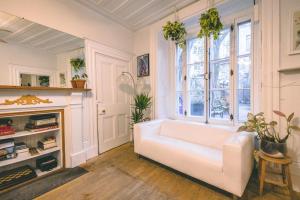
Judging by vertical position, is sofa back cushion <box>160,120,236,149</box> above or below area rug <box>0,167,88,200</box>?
above

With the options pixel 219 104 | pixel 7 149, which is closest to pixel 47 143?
pixel 7 149

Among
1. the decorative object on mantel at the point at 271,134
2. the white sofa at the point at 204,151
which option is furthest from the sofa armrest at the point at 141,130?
the decorative object on mantel at the point at 271,134

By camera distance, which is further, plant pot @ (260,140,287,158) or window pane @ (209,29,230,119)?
window pane @ (209,29,230,119)

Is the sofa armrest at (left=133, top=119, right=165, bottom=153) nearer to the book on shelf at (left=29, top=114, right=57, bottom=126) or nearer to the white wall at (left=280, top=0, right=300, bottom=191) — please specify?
the book on shelf at (left=29, top=114, right=57, bottom=126)

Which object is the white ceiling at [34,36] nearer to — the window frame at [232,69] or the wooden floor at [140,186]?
the wooden floor at [140,186]

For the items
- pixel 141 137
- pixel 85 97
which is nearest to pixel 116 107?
pixel 85 97

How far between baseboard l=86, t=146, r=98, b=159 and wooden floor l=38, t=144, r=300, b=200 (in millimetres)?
249

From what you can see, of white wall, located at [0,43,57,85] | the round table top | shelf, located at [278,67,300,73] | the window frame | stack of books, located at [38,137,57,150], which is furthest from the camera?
the window frame

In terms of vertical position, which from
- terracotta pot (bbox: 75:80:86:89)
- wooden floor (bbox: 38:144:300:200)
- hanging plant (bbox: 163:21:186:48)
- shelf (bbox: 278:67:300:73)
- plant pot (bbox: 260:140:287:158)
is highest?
hanging plant (bbox: 163:21:186:48)

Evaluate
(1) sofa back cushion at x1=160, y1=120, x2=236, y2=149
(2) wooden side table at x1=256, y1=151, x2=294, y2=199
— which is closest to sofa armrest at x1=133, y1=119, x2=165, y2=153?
(1) sofa back cushion at x1=160, y1=120, x2=236, y2=149

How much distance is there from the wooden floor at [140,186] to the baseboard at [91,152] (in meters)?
0.25

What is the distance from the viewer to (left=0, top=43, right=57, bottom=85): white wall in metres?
1.73

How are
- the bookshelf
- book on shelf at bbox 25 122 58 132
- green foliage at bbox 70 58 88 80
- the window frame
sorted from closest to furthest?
the bookshelf
book on shelf at bbox 25 122 58 132
the window frame
green foliage at bbox 70 58 88 80

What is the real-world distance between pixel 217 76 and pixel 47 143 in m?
2.99
